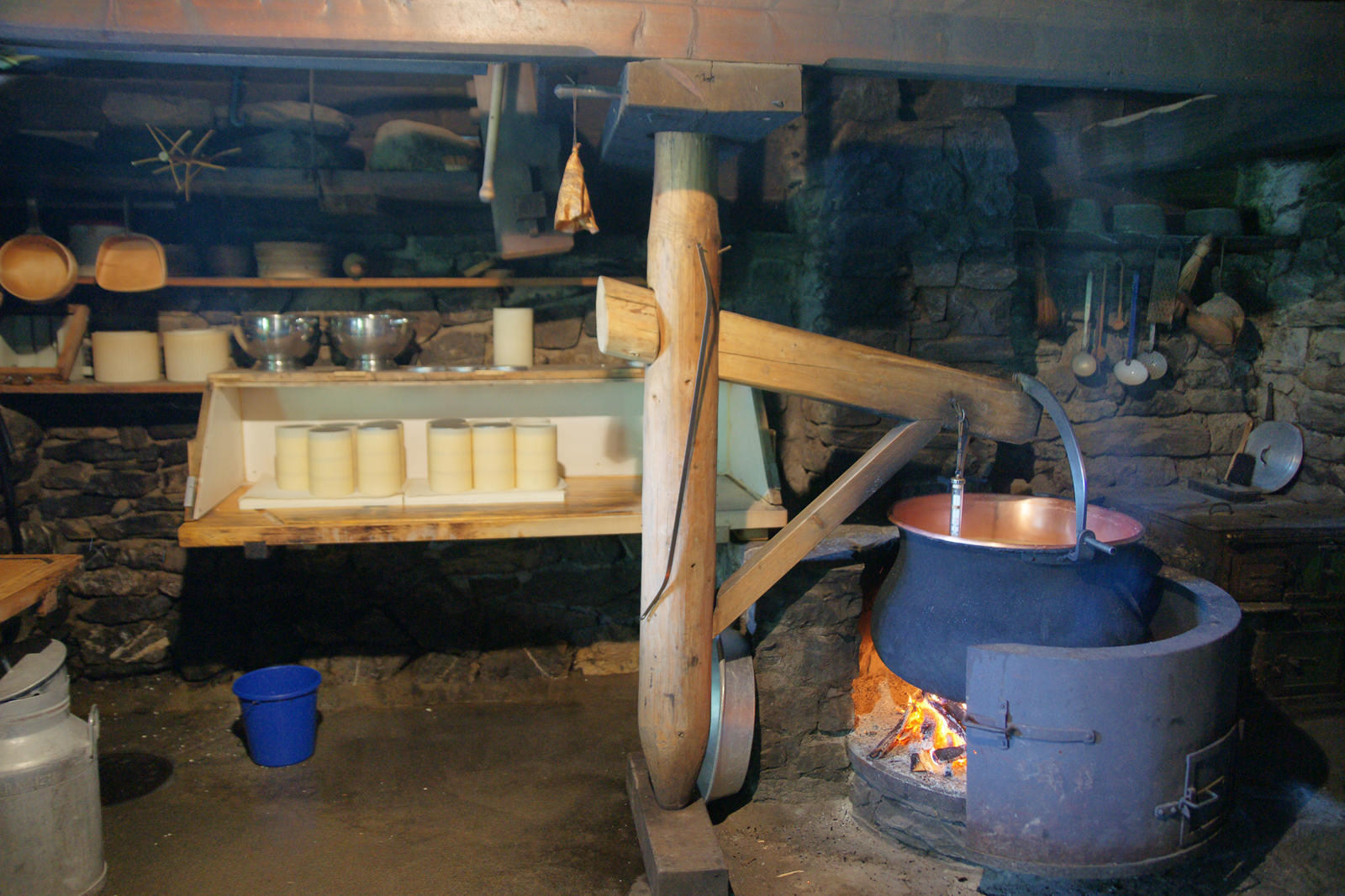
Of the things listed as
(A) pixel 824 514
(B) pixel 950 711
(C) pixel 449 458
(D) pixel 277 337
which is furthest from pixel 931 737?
(D) pixel 277 337

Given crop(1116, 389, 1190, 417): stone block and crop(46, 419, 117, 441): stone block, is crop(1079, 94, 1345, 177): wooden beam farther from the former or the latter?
crop(46, 419, 117, 441): stone block

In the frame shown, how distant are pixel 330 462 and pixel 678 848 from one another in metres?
1.89

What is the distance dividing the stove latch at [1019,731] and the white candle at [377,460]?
2247mm

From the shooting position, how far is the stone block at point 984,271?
10.6ft

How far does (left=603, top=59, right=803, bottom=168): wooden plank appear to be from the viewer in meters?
2.21

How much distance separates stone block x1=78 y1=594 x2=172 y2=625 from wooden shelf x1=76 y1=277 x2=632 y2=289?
135 centimetres

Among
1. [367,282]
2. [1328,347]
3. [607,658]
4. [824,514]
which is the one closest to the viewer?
[824,514]

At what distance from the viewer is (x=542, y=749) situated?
11.4ft

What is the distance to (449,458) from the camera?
3424 millimetres

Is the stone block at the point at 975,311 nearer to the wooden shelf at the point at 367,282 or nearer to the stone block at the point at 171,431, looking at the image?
the wooden shelf at the point at 367,282

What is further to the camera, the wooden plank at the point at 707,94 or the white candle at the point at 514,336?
the white candle at the point at 514,336

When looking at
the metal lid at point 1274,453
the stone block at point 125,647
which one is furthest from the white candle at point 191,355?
the metal lid at point 1274,453

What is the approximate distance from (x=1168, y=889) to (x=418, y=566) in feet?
9.93

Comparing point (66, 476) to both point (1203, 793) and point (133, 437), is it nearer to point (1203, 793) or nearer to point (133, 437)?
point (133, 437)
